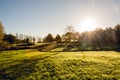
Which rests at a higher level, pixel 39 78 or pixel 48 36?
pixel 48 36

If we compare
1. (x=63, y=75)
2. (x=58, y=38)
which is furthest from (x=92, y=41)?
(x=63, y=75)

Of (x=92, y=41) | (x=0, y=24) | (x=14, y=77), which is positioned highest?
(x=0, y=24)

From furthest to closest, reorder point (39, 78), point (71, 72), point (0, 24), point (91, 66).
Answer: point (0, 24)
point (91, 66)
point (71, 72)
point (39, 78)

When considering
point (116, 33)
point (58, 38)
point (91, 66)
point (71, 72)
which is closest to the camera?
point (71, 72)

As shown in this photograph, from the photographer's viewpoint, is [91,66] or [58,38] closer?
[91,66]

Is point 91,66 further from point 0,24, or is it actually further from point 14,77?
point 0,24

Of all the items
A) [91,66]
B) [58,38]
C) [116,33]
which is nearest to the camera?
[91,66]

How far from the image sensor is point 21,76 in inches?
764

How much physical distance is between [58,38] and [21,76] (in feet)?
294

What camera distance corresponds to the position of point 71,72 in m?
20.2

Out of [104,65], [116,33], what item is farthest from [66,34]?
[104,65]

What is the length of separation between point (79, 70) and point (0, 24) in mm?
38879

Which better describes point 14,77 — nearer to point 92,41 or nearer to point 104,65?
point 104,65

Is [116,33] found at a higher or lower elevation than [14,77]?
higher
